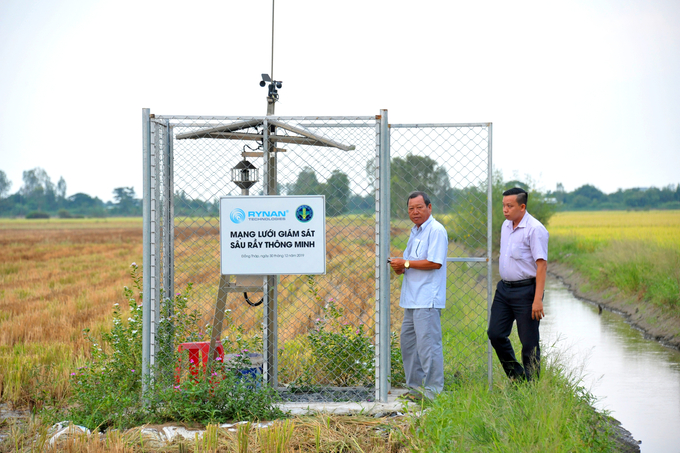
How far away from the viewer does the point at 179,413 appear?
5.38 metres

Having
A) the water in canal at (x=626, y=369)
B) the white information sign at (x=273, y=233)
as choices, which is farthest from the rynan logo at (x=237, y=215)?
the water in canal at (x=626, y=369)

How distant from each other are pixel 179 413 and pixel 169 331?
0.85m

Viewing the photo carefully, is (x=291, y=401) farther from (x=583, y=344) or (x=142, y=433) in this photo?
(x=583, y=344)

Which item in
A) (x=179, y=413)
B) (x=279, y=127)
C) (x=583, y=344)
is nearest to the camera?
(x=179, y=413)

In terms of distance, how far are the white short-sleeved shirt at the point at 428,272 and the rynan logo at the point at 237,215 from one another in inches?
63.2

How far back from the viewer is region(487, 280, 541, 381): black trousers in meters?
5.78

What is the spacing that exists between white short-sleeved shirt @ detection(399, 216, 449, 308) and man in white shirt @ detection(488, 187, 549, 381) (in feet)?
1.79

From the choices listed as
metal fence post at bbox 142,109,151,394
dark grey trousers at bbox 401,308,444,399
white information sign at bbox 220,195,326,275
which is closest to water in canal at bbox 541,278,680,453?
dark grey trousers at bbox 401,308,444,399

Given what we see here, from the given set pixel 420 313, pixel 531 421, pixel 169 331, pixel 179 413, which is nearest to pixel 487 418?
pixel 531 421

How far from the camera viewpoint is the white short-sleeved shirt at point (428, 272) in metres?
5.72

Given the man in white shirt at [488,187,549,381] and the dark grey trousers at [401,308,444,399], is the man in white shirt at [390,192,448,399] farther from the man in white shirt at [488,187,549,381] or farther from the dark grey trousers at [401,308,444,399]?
the man in white shirt at [488,187,549,381]

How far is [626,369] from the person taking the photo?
30.7 feet

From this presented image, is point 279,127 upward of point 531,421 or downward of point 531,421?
upward

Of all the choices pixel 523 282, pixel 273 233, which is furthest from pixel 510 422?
pixel 273 233
